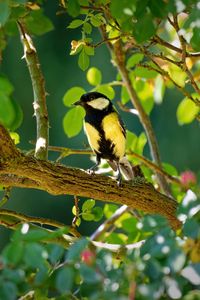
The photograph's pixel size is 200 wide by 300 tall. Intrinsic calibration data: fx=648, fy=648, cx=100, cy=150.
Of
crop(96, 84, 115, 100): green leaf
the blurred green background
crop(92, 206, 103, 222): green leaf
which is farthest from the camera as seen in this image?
the blurred green background

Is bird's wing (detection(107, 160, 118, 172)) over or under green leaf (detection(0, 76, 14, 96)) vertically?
under

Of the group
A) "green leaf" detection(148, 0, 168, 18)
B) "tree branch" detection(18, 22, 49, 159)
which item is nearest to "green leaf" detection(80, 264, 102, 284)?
"green leaf" detection(148, 0, 168, 18)

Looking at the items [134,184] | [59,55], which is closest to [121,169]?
[134,184]

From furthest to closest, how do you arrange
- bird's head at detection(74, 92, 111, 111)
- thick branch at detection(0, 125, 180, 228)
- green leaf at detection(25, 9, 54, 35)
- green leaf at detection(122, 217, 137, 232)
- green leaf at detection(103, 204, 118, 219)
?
green leaf at detection(103, 204, 118, 219)
bird's head at detection(74, 92, 111, 111)
green leaf at detection(122, 217, 137, 232)
thick branch at detection(0, 125, 180, 228)
green leaf at detection(25, 9, 54, 35)

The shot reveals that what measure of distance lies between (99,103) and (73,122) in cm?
27

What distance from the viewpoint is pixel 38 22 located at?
2.00 m

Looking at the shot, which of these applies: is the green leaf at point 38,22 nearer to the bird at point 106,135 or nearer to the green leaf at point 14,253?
the green leaf at point 14,253

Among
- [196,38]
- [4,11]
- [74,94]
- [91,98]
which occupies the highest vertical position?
[4,11]

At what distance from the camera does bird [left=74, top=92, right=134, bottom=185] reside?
3.18m

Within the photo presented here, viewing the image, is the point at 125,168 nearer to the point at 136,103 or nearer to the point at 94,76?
the point at 136,103

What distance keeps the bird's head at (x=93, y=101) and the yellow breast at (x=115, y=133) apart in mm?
80

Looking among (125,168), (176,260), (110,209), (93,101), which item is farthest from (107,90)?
(176,260)

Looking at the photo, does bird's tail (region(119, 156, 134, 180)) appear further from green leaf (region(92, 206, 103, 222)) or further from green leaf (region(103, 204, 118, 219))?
green leaf (region(92, 206, 103, 222))

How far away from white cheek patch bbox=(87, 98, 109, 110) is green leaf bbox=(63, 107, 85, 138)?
0.37 ft
